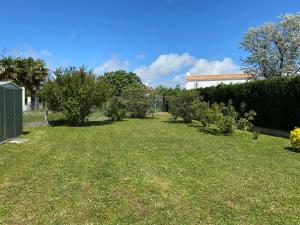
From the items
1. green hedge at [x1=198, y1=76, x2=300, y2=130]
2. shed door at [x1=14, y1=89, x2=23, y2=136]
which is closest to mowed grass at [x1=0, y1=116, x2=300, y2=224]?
shed door at [x1=14, y1=89, x2=23, y2=136]

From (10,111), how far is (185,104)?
10.9 m

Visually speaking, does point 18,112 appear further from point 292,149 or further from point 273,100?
point 273,100

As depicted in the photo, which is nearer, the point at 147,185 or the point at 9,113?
the point at 147,185

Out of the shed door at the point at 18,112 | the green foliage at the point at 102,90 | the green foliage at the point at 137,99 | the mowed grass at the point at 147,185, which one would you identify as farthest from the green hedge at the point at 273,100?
the shed door at the point at 18,112

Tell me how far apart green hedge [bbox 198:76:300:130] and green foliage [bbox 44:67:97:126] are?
27.4ft

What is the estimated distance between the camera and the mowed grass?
4570mm

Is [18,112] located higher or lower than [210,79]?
lower

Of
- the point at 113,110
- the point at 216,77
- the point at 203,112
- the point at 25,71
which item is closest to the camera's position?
the point at 203,112

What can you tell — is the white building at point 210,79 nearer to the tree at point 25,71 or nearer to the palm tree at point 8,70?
the tree at point 25,71

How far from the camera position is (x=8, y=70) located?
3225cm

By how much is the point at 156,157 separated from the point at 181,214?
4072 mm

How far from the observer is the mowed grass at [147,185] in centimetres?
457

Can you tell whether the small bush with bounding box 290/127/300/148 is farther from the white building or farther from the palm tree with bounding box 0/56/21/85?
the white building

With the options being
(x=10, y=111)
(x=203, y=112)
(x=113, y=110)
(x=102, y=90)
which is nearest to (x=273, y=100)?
(x=203, y=112)
